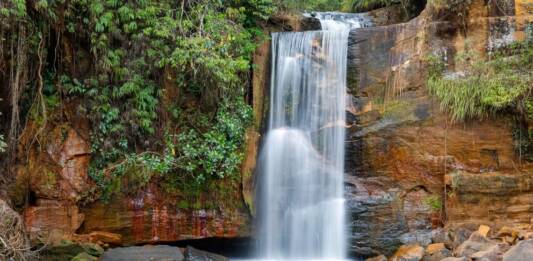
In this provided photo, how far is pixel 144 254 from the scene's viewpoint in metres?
8.05

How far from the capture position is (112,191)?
29.7 ft

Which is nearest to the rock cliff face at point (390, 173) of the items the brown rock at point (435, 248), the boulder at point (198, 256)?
the brown rock at point (435, 248)

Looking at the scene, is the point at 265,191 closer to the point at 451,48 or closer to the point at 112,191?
the point at 112,191

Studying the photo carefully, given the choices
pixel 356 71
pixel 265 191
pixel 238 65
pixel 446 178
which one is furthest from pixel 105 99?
pixel 446 178

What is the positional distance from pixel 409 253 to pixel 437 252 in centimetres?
44

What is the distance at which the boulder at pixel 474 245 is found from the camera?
305 inches

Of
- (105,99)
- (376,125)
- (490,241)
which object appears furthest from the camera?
(376,125)

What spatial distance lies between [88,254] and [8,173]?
1.95 meters

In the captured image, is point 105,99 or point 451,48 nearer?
point 105,99

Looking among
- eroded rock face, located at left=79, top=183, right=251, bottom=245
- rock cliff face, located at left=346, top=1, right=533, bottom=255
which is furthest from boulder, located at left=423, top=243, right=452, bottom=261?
eroded rock face, located at left=79, top=183, right=251, bottom=245

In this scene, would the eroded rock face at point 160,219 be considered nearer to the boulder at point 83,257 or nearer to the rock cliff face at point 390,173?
the rock cliff face at point 390,173

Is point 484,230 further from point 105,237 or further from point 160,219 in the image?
point 105,237

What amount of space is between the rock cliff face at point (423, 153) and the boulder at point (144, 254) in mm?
3231

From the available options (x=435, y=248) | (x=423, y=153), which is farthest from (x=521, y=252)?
(x=423, y=153)
